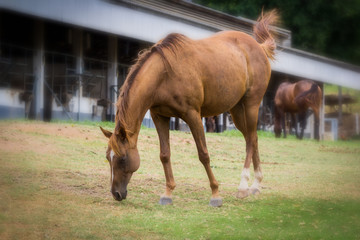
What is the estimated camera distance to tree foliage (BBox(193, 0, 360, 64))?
2.00 metres

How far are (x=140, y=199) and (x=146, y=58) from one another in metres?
0.63

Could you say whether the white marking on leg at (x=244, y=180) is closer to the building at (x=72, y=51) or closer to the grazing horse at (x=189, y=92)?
the grazing horse at (x=189, y=92)

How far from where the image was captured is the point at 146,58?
7.22ft

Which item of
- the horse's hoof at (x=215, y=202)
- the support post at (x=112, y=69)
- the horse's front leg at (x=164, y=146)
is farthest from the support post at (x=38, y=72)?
the horse's hoof at (x=215, y=202)

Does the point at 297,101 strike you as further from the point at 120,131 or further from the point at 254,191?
the point at 120,131

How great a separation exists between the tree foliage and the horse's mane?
1.62 feet

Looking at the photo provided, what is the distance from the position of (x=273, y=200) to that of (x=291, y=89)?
2.42 metres

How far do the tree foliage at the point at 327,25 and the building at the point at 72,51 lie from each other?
0.65 m

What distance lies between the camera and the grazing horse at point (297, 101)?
425 cm

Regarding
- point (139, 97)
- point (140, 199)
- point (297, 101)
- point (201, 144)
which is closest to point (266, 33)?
point (201, 144)

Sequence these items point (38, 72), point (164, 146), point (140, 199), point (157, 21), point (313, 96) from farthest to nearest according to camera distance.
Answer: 1. point (313, 96)
2. point (157, 21)
3. point (164, 146)
4. point (140, 199)
5. point (38, 72)

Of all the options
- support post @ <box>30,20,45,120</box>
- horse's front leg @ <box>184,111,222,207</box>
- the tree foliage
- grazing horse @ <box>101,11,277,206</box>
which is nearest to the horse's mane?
grazing horse @ <box>101,11,277,206</box>

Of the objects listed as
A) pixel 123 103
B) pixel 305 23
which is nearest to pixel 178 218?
pixel 123 103

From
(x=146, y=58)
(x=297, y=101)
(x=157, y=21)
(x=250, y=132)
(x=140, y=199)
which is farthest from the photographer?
(x=297, y=101)
